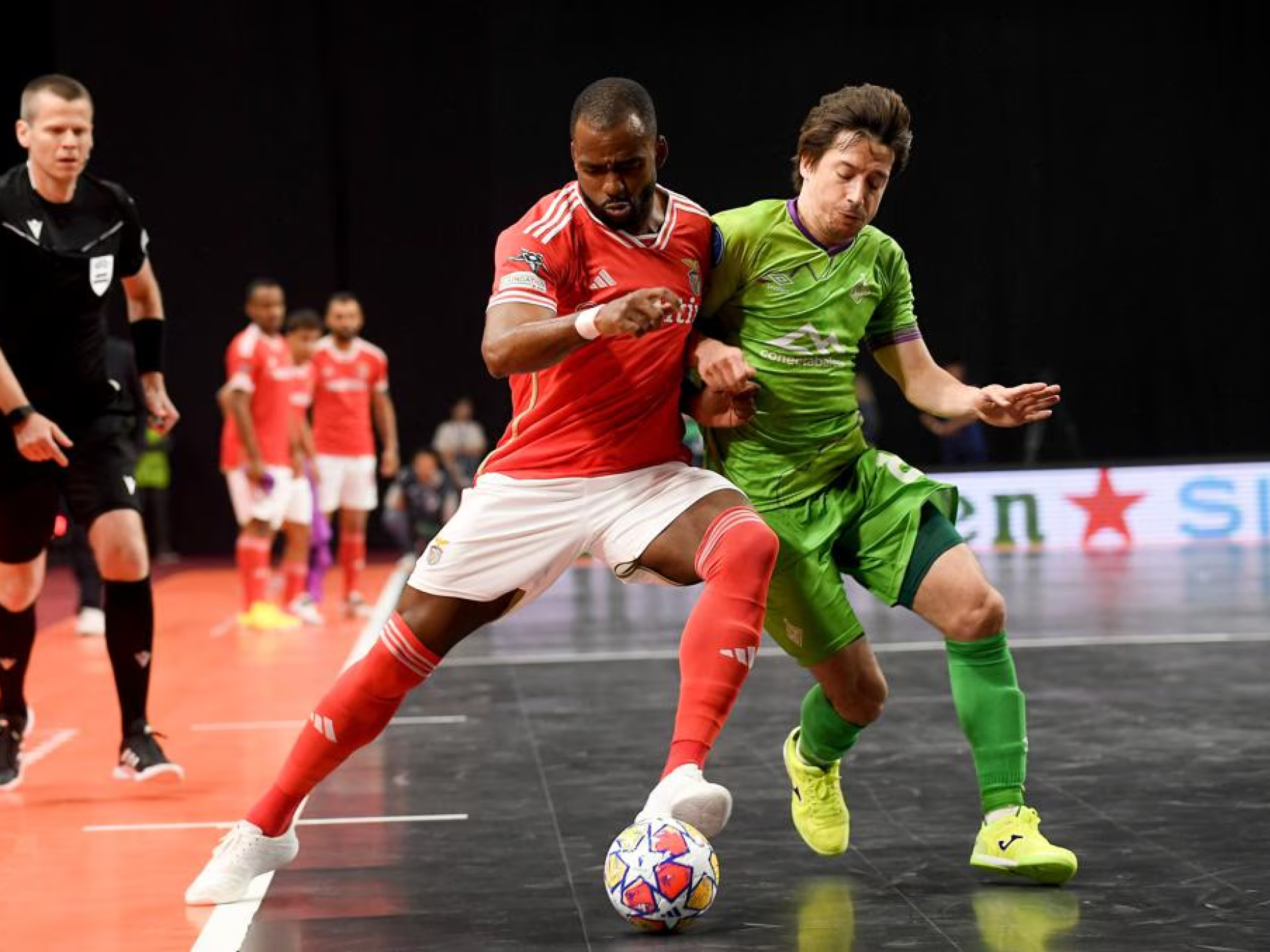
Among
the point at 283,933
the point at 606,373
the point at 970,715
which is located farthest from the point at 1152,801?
the point at 283,933

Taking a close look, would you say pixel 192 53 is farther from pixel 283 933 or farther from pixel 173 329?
pixel 283 933

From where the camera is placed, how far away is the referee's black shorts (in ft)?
17.0

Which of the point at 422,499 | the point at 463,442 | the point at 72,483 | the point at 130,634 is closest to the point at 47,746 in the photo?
the point at 130,634

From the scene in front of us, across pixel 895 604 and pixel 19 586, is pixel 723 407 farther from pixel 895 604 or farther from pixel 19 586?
pixel 19 586

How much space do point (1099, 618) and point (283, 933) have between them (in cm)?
656

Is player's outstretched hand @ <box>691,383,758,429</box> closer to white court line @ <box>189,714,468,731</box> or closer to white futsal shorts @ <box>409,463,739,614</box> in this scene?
white futsal shorts @ <box>409,463,739,614</box>

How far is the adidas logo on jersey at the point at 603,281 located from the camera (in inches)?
144

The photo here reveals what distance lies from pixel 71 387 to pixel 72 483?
0.29 metres

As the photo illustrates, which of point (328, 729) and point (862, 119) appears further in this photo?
point (862, 119)

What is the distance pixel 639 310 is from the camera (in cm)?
315

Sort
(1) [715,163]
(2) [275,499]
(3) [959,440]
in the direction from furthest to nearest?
(1) [715,163]
(3) [959,440]
(2) [275,499]

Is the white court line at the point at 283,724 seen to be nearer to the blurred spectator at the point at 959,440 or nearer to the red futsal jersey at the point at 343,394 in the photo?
the red futsal jersey at the point at 343,394

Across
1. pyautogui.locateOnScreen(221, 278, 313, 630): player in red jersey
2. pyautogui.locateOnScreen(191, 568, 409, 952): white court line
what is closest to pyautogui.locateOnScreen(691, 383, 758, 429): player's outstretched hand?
pyautogui.locateOnScreen(191, 568, 409, 952): white court line

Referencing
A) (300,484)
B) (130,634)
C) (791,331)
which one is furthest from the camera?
(300,484)
